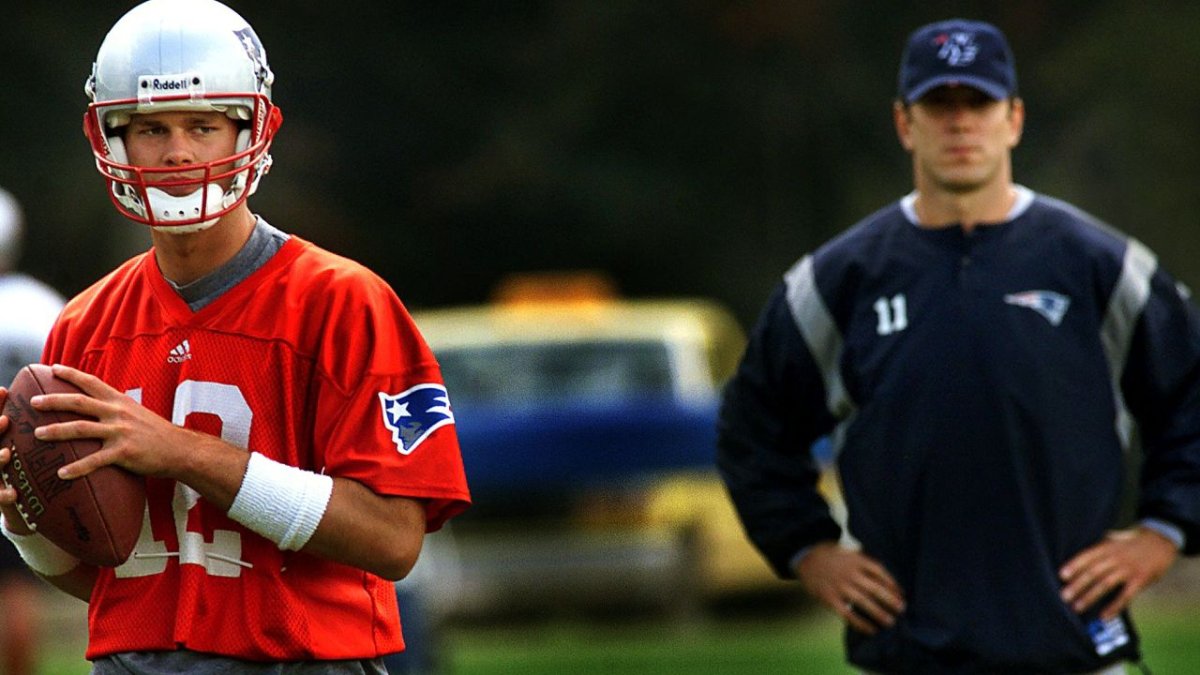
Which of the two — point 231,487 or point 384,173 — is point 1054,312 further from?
point 384,173

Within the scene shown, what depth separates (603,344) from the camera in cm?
1378

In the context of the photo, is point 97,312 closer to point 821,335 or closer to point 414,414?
point 414,414

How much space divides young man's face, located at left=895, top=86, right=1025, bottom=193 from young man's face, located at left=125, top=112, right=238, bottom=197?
1.96m

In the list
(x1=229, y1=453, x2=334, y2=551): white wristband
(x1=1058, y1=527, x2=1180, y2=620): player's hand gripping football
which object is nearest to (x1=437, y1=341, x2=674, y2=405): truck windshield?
(x1=1058, y1=527, x2=1180, y2=620): player's hand gripping football

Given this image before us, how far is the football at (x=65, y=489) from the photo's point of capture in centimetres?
392

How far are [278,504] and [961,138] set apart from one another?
7.16 ft

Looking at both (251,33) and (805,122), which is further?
(805,122)

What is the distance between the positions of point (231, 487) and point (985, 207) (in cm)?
220

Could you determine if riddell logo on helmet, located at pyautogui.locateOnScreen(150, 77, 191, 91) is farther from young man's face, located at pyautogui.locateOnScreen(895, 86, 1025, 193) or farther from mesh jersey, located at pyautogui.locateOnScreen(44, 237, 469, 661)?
young man's face, located at pyautogui.locateOnScreen(895, 86, 1025, 193)

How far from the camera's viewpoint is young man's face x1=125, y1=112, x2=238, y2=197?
403cm

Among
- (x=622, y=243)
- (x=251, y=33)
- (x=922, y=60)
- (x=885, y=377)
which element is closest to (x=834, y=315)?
(x=885, y=377)

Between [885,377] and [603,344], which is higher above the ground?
[885,377]

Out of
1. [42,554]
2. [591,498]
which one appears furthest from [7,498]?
[591,498]

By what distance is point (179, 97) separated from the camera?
13.2 ft
